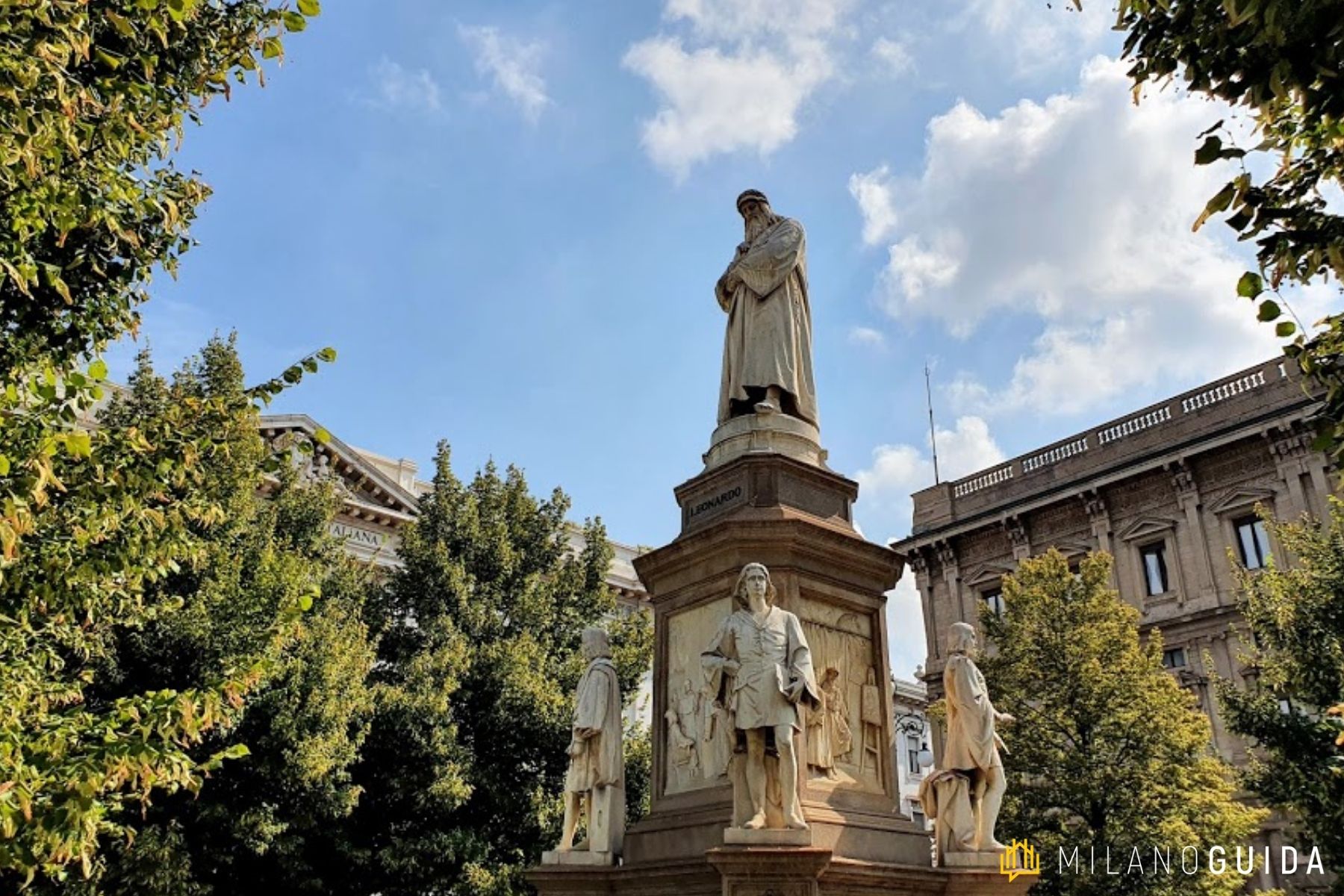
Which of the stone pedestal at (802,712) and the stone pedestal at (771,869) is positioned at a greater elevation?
the stone pedestal at (802,712)

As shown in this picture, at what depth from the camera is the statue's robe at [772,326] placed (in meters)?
10.2

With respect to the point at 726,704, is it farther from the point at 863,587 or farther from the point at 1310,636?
the point at 1310,636

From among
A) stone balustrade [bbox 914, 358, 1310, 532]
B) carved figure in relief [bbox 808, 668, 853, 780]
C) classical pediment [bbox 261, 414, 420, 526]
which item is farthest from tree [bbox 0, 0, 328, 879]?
stone balustrade [bbox 914, 358, 1310, 532]

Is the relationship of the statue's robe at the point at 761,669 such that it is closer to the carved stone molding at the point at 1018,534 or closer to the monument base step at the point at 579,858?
the monument base step at the point at 579,858

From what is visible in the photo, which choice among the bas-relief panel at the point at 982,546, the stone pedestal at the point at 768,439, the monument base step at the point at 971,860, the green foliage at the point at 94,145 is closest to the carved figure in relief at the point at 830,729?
the monument base step at the point at 971,860

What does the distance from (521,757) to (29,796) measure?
1400 cm

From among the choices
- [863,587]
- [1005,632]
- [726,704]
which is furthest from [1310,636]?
[726,704]

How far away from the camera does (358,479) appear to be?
112 feet

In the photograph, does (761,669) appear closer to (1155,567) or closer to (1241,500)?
(1241,500)

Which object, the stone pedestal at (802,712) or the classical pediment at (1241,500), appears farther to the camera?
the classical pediment at (1241,500)

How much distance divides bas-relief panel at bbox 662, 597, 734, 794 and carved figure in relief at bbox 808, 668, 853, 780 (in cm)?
75

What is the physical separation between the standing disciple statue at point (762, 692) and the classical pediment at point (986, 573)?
2620 cm

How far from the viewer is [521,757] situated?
60.3ft

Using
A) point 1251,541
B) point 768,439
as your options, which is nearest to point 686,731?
point 768,439
